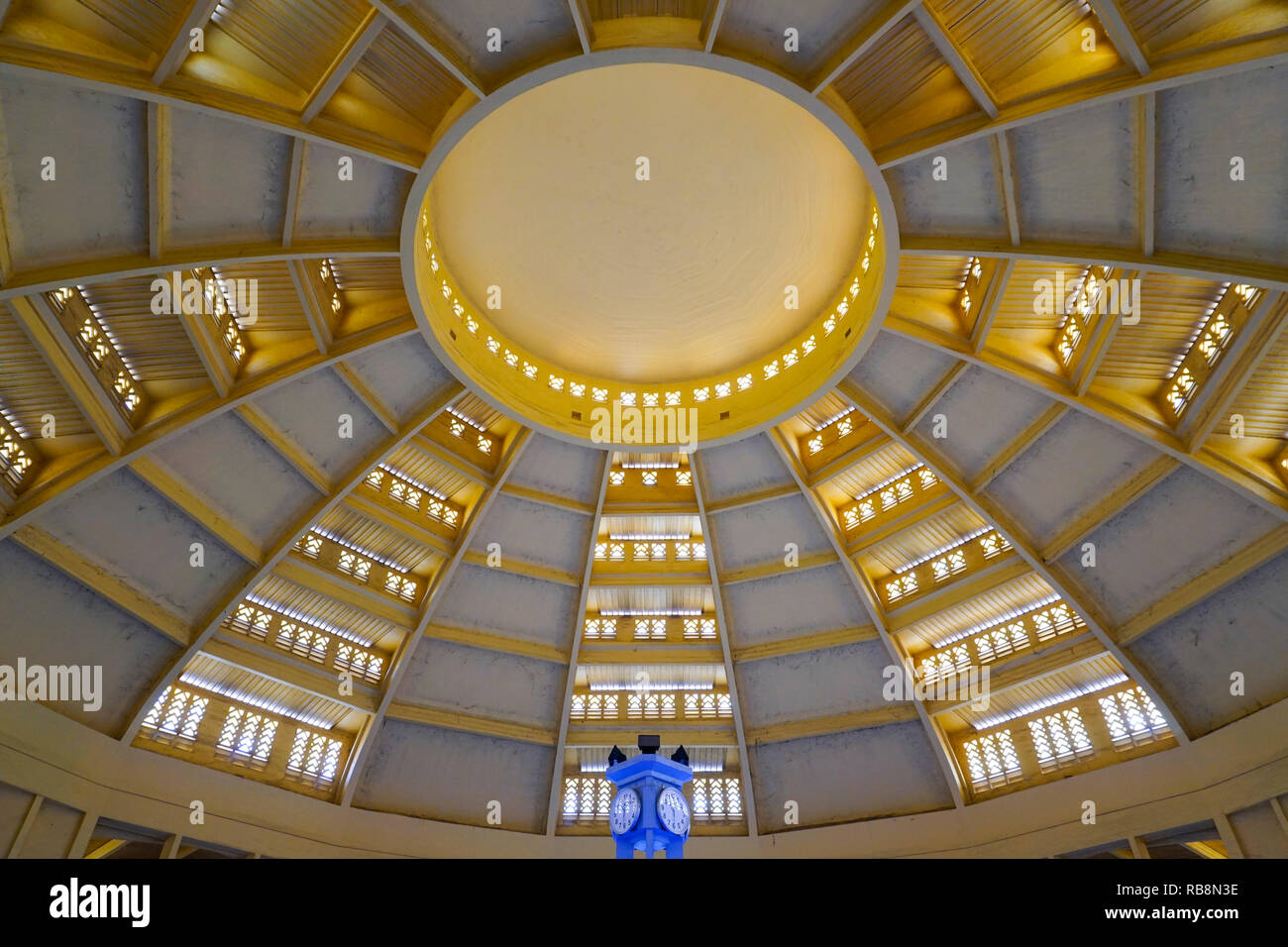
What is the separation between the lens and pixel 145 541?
19.9 metres

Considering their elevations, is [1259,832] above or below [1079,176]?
below

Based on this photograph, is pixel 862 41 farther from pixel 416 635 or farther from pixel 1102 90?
pixel 416 635

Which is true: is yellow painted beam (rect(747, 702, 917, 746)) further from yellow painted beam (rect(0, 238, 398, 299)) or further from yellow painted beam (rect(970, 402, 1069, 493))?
Answer: yellow painted beam (rect(0, 238, 398, 299))

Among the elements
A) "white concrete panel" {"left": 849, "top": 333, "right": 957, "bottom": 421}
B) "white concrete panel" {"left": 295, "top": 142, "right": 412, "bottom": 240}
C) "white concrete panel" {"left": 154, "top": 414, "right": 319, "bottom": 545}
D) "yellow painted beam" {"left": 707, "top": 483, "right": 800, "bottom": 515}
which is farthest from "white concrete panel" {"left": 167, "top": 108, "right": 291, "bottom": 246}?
"yellow painted beam" {"left": 707, "top": 483, "right": 800, "bottom": 515}

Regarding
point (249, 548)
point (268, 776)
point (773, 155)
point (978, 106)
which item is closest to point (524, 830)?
point (268, 776)

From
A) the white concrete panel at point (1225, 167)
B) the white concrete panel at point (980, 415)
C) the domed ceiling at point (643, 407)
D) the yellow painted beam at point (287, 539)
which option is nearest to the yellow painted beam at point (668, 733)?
the domed ceiling at point (643, 407)

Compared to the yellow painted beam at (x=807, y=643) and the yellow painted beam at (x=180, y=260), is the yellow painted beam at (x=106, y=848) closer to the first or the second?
the yellow painted beam at (x=180, y=260)

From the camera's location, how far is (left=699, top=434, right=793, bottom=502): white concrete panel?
22703 millimetres

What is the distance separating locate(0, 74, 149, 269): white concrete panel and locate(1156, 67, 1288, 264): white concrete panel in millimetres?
16110

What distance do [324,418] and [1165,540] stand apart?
63.5 feet

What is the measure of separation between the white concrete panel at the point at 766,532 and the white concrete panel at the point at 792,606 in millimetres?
635

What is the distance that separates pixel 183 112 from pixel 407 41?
3689mm

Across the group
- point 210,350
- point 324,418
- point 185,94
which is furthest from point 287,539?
point 185,94

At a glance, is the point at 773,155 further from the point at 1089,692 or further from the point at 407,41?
the point at 1089,692
